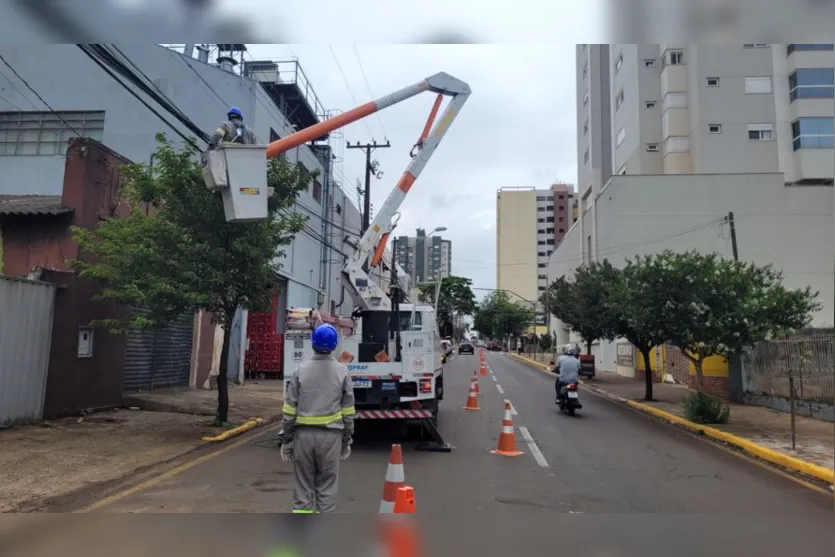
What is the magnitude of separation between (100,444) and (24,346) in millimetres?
2999

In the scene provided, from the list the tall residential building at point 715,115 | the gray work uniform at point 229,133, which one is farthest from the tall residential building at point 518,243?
the gray work uniform at point 229,133

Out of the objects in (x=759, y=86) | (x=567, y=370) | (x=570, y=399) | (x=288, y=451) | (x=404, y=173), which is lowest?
(x=570, y=399)

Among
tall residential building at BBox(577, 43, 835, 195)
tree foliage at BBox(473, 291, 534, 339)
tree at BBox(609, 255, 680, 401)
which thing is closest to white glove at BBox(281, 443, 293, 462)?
tree at BBox(609, 255, 680, 401)

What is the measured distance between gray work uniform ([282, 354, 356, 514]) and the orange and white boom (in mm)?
6389

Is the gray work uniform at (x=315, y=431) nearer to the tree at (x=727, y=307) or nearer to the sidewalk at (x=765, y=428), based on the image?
the sidewalk at (x=765, y=428)

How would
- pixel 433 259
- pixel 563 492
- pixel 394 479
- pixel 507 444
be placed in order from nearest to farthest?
pixel 394 479 → pixel 563 492 → pixel 507 444 → pixel 433 259

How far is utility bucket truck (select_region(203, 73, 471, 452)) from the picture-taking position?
296 inches

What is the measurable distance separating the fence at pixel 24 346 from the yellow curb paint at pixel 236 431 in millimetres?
3537

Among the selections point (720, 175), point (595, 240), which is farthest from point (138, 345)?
point (720, 175)

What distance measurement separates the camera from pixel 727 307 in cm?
1393

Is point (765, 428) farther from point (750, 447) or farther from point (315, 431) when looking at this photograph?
point (315, 431)

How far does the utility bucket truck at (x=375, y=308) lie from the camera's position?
752 cm

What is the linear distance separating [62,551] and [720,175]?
38111mm

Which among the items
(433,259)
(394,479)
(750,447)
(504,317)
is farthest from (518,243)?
(394,479)
